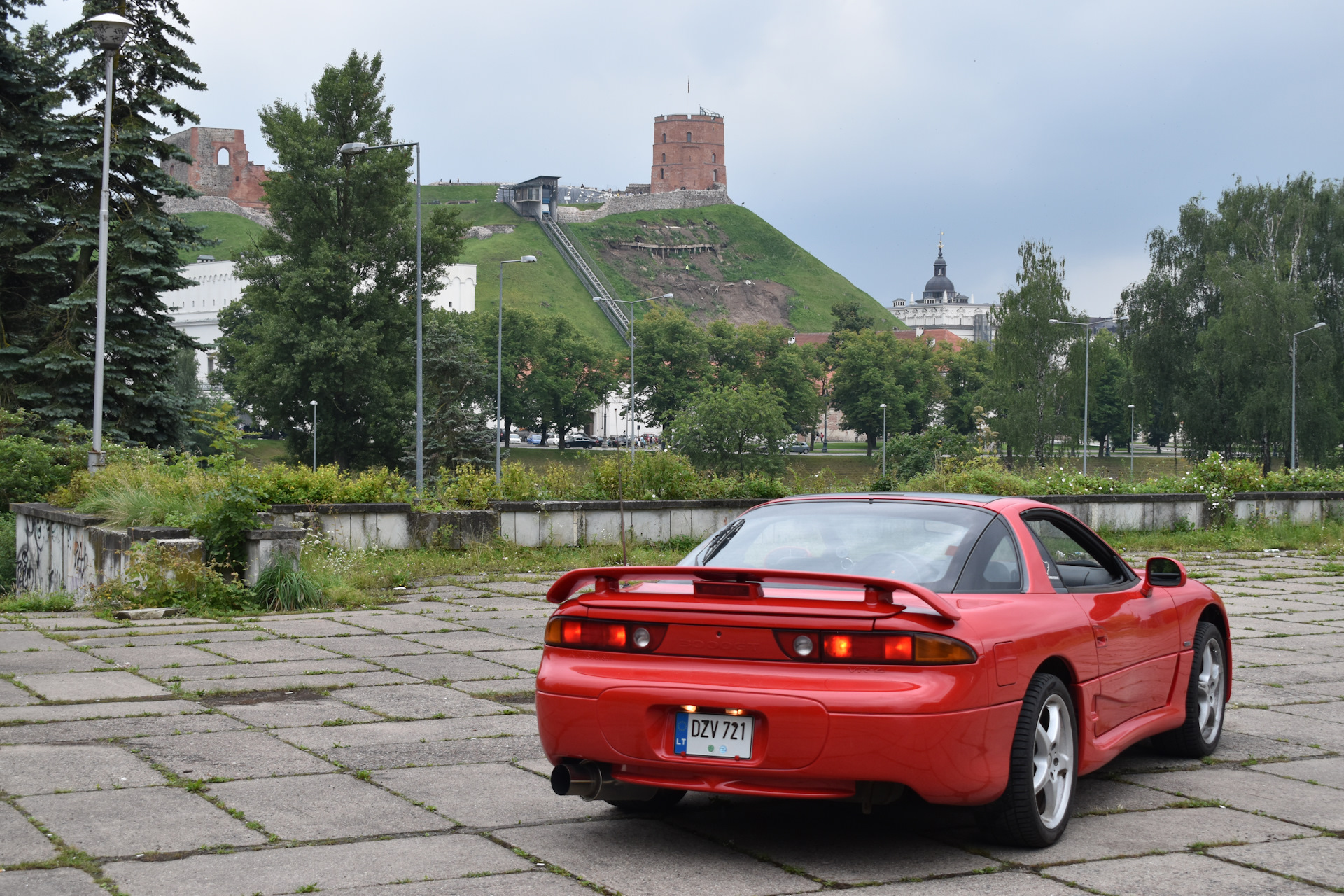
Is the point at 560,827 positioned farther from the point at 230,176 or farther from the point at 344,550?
the point at 230,176

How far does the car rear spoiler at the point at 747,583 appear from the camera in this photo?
4.44 meters

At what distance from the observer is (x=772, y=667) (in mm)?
4473

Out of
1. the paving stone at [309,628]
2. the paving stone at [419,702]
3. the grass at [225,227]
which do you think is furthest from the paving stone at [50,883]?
the grass at [225,227]

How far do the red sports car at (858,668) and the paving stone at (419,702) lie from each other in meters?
2.45

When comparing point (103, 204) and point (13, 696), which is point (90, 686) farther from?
point (103, 204)

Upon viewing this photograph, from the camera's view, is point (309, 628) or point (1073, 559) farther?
point (309, 628)

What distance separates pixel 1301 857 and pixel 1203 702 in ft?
6.14

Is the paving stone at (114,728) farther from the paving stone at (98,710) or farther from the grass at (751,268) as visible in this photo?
the grass at (751,268)

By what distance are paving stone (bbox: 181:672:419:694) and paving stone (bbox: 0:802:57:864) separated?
3021mm

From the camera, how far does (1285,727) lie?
7.21 meters

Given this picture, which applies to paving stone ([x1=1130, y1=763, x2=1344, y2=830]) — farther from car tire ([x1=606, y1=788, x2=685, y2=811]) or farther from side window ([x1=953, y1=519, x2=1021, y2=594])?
car tire ([x1=606, y1=788, x2=685, y2=811])

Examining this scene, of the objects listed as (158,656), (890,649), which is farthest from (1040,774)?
(158,656)

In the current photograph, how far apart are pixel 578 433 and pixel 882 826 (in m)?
111

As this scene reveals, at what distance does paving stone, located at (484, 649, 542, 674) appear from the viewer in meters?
9.16
